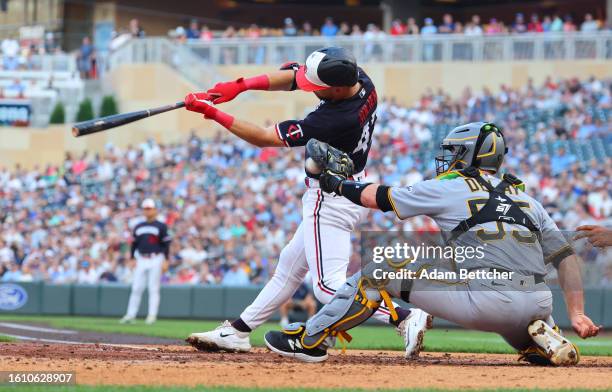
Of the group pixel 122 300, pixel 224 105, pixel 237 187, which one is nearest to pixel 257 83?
pixel 122 300

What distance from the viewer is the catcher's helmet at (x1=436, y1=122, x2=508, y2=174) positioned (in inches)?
272

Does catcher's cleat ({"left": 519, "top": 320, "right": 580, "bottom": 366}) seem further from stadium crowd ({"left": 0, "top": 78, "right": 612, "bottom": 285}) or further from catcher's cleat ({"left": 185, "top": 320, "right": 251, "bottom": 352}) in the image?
stadium crowd ({"left": 0, "top": 78, "right": 612, "bottom": 285})

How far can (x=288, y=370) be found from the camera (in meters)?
6.65

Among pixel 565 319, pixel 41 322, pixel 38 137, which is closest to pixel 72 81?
pixel 38 137

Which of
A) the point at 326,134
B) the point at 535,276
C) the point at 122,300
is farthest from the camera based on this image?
the point at 122,300

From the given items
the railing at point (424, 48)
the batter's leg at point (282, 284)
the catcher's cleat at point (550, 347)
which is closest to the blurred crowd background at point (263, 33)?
the railing at point (424, 48)

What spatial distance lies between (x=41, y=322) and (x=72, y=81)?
49.7 ft

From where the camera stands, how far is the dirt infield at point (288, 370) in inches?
241

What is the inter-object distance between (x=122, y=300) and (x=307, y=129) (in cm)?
1207

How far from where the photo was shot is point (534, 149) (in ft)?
68.0

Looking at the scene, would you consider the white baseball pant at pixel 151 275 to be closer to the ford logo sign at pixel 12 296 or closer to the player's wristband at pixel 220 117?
the ford logo sign at pixel 12 296

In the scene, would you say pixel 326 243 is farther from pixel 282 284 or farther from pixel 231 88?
pixel 231 88

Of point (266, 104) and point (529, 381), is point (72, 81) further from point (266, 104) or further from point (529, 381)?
point (529, 381)

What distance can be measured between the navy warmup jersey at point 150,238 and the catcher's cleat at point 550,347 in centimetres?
958
